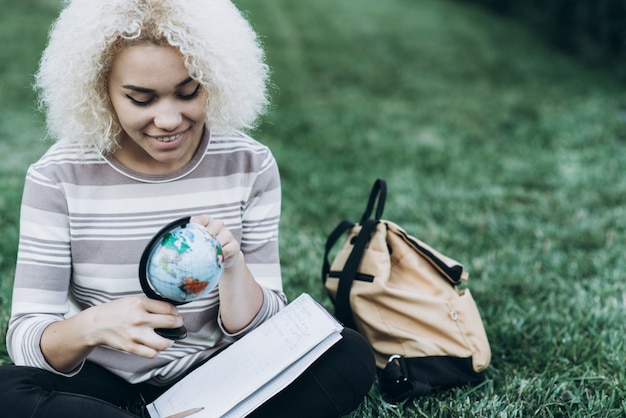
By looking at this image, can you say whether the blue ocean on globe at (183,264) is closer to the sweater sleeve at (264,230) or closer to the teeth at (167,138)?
the teeth at (167,138)

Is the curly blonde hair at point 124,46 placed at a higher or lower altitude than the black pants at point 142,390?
higher

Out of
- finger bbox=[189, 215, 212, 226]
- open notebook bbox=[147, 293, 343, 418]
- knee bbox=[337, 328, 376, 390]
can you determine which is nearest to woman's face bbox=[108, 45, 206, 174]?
finger bbox=[189, 215, 212, 226]

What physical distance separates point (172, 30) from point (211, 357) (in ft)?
3.34

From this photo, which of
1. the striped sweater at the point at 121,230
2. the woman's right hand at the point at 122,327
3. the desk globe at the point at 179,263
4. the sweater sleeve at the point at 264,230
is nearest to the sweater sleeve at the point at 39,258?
the striped sweater at the point at 121,230

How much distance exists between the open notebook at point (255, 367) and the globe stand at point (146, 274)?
0.28 metres

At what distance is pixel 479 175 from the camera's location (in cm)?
500

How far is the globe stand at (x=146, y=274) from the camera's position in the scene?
1678 mm

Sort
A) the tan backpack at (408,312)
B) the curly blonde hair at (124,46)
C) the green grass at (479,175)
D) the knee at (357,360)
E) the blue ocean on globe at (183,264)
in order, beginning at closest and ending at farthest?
the blue ocean on globe at (183,264)
the curly blonde hair at (124,46)
the knee at (357,360)
the tan backpack at (408,312)
the green grass at (479,175)

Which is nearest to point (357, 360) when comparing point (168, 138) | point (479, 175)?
point (168, 138)

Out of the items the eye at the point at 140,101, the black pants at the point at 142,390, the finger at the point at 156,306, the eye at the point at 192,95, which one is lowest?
the black pants at the point at 142,390

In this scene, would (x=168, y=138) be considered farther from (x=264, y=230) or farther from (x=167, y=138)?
(x=264, y=230)

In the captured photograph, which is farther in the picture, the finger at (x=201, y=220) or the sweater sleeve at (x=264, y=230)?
the sweater sleeve at (x=264, y=230)

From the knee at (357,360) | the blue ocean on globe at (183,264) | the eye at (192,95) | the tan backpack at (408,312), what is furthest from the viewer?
the tan backpack at (408,312)

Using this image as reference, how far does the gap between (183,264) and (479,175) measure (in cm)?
368
